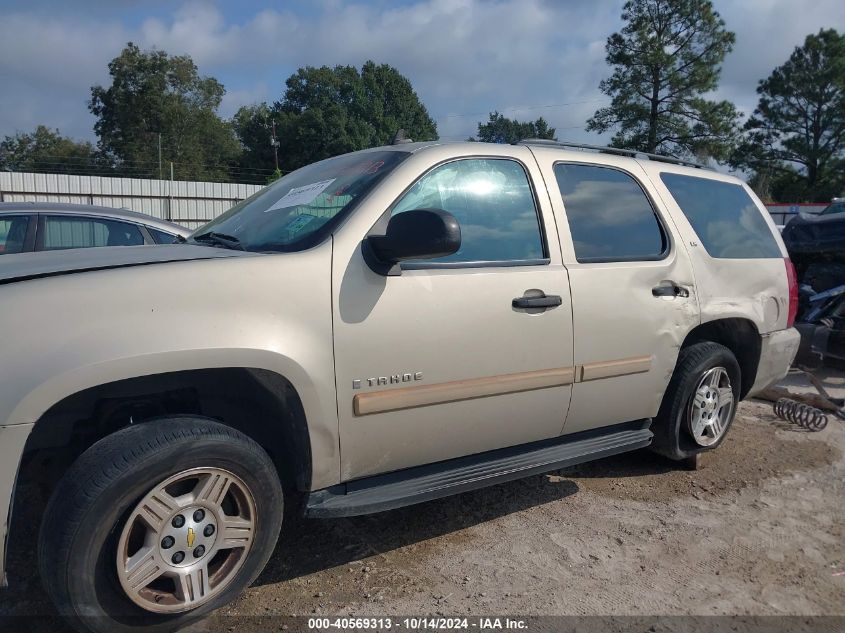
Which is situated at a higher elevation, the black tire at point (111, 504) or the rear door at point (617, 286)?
the rear door at point (617, 286)

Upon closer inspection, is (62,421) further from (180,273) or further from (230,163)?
(230,163)

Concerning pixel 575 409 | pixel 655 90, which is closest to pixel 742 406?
pixel 575 409

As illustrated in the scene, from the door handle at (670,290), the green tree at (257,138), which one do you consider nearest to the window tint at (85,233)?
the door handle at (670,290)

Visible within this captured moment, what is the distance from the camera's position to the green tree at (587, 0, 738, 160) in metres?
37.0

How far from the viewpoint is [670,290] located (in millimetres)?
3744

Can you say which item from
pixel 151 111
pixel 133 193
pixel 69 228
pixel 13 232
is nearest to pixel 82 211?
pixel 69 228

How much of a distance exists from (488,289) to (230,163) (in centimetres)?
5299

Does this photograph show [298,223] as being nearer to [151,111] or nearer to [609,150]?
[609,150]

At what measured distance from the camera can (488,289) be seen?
3008 mm

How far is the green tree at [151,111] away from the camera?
50.2 m

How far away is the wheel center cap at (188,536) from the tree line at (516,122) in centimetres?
2138

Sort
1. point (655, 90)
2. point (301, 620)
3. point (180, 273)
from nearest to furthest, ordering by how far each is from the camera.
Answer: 1. point (180, 273)
2. point (301, 620)
3. point (655, 90)

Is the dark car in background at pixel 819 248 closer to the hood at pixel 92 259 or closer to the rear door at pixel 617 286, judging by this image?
the rear door at pixel 617 286

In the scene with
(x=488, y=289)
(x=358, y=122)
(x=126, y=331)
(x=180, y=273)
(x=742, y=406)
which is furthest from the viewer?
(x=358, y=122)
